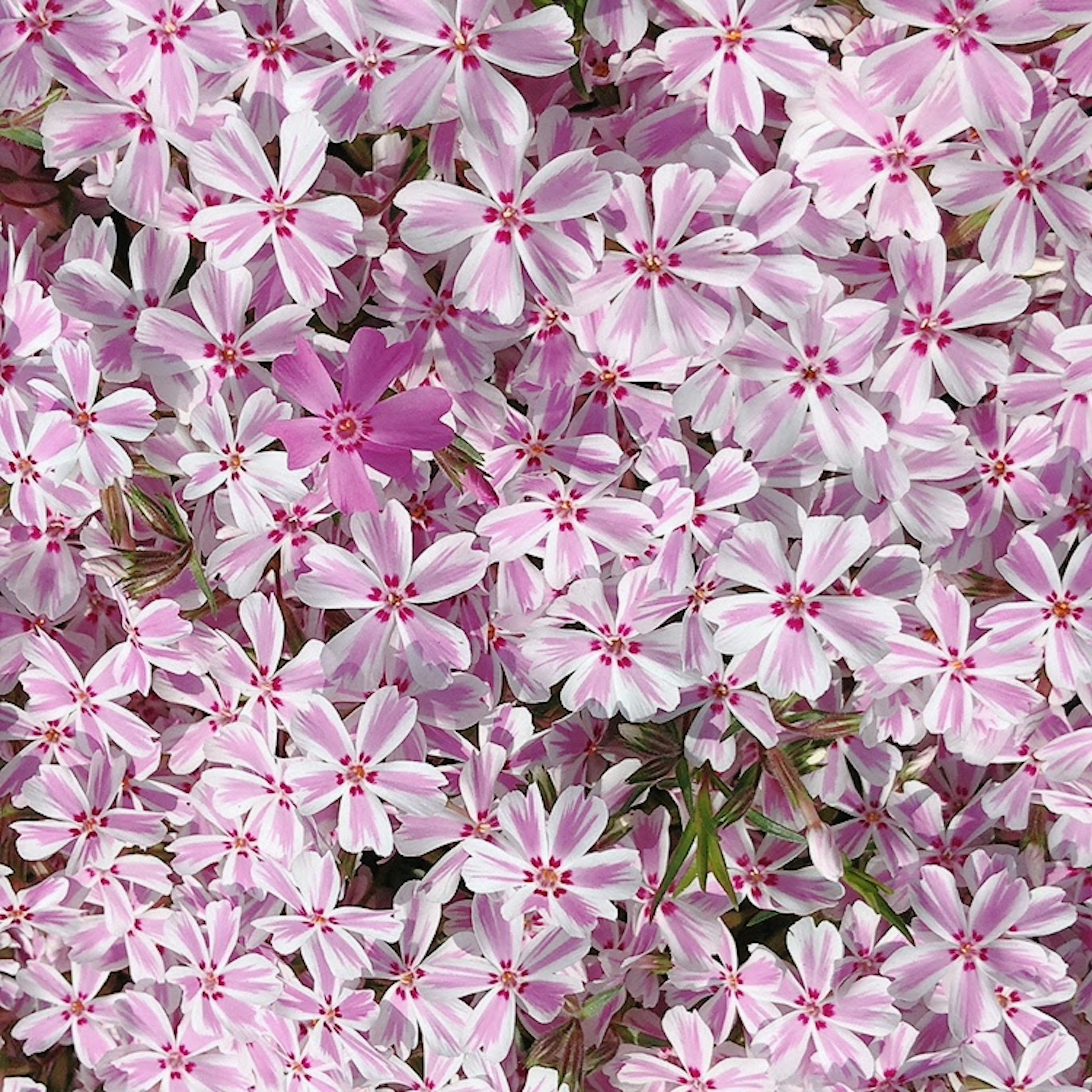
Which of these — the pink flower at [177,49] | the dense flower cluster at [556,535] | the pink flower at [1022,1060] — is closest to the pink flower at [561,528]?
the dense flower cluster at [556,535]

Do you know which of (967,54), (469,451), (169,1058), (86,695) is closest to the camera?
(967,54)

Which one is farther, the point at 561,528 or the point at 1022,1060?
the point at 1022,1060

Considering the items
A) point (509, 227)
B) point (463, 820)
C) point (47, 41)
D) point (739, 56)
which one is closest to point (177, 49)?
point (47, 41)

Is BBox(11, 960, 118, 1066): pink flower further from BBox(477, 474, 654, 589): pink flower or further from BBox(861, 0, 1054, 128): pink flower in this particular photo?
BBox(861, 0, 1054, 128): pink flower

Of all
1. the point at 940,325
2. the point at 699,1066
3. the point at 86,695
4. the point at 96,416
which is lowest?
the point at 699,1066

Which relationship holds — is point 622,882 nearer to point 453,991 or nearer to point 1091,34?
point 453,991

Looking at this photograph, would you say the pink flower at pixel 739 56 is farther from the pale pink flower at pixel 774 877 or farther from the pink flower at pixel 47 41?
the pale pink flower at pixel 774 877

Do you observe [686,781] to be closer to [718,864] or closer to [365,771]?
[718,864]
